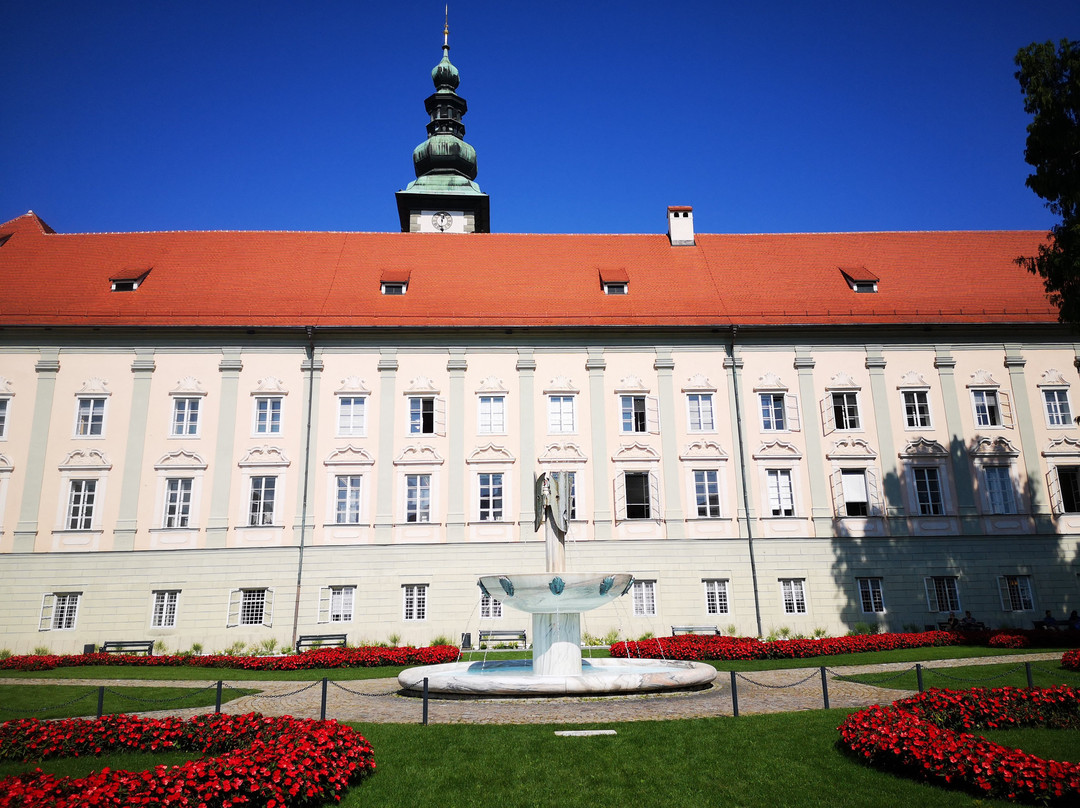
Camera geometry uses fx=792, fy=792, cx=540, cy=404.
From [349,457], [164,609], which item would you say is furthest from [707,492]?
[164,609]

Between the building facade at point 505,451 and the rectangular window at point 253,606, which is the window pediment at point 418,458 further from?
the rectangular window at point 253,606

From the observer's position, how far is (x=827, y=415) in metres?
30.4

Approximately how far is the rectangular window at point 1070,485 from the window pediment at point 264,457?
29.1 metres

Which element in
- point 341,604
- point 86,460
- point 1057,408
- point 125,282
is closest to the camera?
point 341,604

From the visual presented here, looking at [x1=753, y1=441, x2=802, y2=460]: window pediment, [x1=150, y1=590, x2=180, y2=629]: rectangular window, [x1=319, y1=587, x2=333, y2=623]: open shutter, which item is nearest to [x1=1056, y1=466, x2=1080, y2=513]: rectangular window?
[x1=753, y1=441, x2=802, y2=460]: window pediment

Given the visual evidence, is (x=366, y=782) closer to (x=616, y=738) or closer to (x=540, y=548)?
(x=616, y=738)

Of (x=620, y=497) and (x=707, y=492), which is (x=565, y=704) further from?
(x=707, y=492)

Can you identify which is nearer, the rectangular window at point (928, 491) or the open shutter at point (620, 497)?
the open shutter at point (620, 497)

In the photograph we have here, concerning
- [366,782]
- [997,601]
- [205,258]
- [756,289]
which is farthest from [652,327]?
[366,782]

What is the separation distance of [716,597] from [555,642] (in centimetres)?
1316

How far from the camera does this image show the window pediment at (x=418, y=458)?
2931cm

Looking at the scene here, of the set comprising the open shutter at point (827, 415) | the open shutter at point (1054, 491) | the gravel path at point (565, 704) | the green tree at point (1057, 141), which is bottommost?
the gravel path at point (565, 704)

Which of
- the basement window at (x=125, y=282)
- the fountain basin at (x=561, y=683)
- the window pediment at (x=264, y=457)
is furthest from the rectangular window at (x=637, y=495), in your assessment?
the basement window at (x=125, y=282)

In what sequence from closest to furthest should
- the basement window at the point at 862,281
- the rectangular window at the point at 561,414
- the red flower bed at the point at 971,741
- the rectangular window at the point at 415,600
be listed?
the red flower bed at the point at 971,741
the rectangular window at the point at 415,600
the rectangular window at the point at 561,414
the basement window at the point at 862,281
